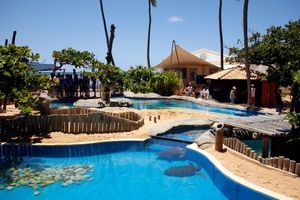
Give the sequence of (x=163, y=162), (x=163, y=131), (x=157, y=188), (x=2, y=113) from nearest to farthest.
→ (x=157, y=188) → (x=163, y=162) → (x=163, y=131) → (x=2, y=113)

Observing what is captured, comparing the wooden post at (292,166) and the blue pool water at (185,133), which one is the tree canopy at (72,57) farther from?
the wooden post at (292,166)

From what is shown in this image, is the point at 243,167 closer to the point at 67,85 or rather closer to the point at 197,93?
the point at 67,85

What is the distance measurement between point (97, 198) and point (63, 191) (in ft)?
3.07

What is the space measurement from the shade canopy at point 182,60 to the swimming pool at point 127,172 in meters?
21.3

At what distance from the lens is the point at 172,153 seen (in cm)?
1013

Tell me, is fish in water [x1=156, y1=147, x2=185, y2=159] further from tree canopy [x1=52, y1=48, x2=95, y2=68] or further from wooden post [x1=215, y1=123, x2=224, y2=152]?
tree canopy [x1=52, y1=48, x2=95, y2=68]

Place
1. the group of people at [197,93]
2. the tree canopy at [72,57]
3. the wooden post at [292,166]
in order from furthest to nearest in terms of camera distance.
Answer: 1. the group of people at [197,93]
2. the tree canopy at [72,57]
3. the wooden post at [292,166]

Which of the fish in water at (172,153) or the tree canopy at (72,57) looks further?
the tree canopy at (72,57)

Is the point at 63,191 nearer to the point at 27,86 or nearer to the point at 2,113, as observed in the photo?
the point at 27,86

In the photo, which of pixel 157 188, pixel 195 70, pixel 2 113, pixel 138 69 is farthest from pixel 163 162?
pixel 195 70

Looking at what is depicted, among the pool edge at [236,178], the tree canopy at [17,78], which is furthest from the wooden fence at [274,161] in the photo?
the tree canopy at [17,78]

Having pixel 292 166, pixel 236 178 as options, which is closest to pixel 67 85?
pixel 236 178

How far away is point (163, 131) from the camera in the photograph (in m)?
11.7

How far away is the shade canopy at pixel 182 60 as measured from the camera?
3135 centimetres
